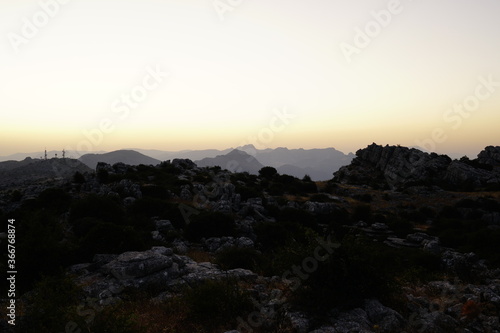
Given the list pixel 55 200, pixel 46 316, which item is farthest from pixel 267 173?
pixel 46 316

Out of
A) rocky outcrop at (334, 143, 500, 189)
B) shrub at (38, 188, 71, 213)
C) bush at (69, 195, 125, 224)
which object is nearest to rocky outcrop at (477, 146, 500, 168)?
rocky outcrop at (334, 143, 500, 189)

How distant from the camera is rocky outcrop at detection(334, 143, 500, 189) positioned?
5721 centimetres

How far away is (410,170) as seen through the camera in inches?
2685

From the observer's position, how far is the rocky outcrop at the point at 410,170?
188 ft

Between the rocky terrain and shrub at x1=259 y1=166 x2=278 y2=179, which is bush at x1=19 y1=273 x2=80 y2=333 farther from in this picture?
shrub at x1=259 y1=166 x2=278 y2=179

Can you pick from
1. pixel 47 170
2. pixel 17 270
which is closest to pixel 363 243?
pixel 17 270

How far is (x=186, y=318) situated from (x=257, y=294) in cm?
260

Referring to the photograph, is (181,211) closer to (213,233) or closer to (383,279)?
(213,233)

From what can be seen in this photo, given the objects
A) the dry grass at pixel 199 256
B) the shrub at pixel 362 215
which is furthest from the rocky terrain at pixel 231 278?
the shrub at pixel 362 215

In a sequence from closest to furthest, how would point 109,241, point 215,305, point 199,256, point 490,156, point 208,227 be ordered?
point 215,305 < point 109,241 < point 199,256 < point 208,227 < point 490,156

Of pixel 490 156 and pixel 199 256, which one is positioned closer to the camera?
pixel 199 256

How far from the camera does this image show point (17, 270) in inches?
453

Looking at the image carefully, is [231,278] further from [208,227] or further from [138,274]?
[208,227]

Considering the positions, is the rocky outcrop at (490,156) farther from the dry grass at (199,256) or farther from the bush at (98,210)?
the bush at (98,210)
